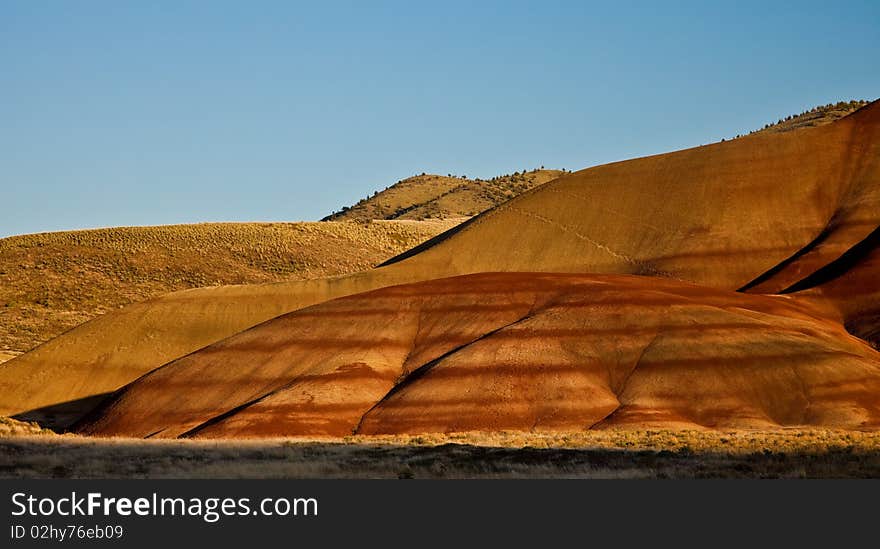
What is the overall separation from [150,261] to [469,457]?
11433 centimetres

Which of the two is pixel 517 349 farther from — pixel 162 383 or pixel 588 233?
pixel 588 233

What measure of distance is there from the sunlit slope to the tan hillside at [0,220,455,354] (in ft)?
114

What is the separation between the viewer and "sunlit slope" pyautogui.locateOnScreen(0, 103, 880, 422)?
304ft

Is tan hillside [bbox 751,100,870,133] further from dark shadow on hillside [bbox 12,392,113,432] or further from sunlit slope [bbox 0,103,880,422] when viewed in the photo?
dark shadow on hillside [bbox 12,392,113,432]

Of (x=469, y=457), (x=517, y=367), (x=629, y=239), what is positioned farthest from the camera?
(x=629, y=239)

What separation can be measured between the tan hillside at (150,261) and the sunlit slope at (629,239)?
114 feet

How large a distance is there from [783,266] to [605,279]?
960 inches

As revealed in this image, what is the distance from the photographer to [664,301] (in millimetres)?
69000

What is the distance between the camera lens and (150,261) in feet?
493

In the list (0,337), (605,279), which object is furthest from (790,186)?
(0,337)

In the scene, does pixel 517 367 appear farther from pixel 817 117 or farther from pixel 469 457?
pixel 817 117

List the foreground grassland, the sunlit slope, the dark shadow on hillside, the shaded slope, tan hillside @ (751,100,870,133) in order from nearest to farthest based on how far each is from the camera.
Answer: the foreground grassland
the shaded slope
the dark shadow on hillside
the sunlit slope
tan hillside @ (751,100,870,133)

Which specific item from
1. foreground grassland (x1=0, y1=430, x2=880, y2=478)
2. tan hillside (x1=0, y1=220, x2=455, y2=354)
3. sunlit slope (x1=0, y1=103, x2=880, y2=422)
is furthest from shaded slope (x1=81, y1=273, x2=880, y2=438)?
tan hillside (x1=0, y1=220, x2=455, y2=354)

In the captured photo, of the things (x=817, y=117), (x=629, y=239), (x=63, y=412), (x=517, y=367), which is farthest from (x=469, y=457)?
(x=817, y=117)
